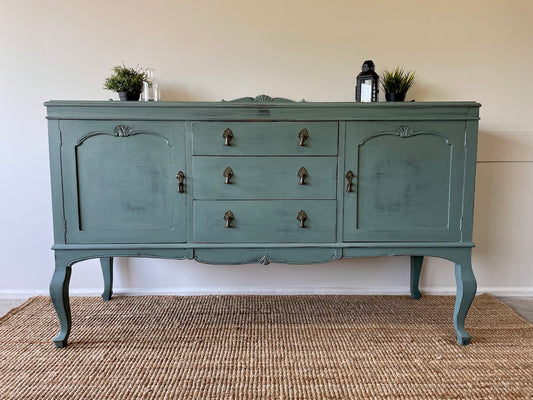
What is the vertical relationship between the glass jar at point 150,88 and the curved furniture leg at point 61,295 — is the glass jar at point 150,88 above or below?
above

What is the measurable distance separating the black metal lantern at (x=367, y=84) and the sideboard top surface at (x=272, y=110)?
0.34 metres

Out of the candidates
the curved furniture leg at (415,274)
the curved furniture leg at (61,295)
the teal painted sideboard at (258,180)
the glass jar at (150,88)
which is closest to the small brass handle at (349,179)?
the teal painted sideboard at (258,180)

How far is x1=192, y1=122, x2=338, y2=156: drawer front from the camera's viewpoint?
1649 millimetres

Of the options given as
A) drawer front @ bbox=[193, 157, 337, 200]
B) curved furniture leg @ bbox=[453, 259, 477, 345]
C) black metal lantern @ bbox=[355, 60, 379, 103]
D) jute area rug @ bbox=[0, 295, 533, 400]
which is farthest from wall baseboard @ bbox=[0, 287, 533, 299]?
black metal lantern @ bbox=[355, 60, 379, 103]

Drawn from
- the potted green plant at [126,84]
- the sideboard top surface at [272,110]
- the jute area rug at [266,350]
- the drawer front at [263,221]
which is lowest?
the jute area rug at [266,350]

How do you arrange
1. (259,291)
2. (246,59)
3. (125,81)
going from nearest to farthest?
(125,81)
(246,59)
(259,291)

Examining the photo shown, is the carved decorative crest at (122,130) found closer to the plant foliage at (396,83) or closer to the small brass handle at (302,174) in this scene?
the small brass handle at (302,174)

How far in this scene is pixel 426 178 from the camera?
168 cm

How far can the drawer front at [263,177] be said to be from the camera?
1.66 meters

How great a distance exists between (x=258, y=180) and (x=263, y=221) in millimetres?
169

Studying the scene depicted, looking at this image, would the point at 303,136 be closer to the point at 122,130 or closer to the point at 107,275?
the point at 122,130

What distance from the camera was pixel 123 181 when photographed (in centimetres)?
165

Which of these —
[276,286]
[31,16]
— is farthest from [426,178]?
[31,16]

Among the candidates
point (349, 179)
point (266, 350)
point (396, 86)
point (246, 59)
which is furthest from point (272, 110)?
point (266, 350)
